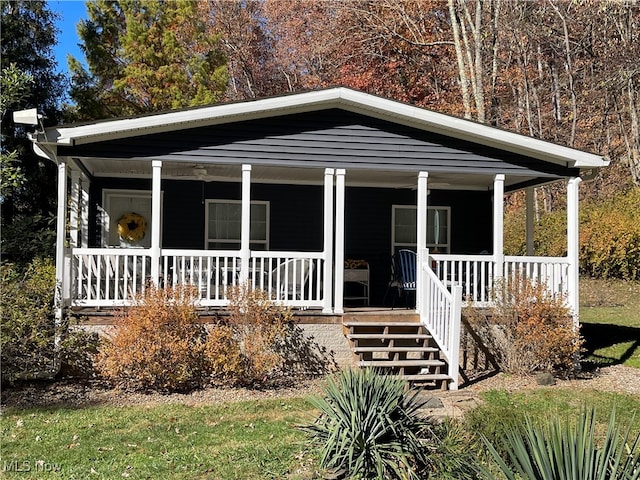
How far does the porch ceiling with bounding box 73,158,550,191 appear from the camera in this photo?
32.7 ft

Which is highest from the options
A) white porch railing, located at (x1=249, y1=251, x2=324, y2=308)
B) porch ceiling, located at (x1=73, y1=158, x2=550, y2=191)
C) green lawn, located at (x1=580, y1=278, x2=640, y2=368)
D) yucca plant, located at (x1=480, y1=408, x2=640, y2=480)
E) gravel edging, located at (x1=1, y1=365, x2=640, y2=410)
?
porch ceiling, located at (x1=73, y1=158, x2=550, y2=191)

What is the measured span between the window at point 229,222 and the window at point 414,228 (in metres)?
2.74

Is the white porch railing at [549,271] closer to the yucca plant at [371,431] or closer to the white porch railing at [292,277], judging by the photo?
the white porch railing at [292,277]

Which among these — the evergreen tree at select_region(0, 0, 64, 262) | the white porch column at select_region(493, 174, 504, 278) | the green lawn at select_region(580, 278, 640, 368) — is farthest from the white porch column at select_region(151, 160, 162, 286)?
the green lawn at select_region(580, 278, 640, 368)

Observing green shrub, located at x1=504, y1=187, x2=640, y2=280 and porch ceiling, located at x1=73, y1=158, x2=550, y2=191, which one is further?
green shrub, located at x1=504, y1=187, x2=640, y2=280

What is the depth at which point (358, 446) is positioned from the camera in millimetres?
4273

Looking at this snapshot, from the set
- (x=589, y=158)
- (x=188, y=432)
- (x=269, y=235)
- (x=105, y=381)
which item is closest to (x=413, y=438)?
(x=188, y=432)

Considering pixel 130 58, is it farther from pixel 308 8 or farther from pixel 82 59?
pixel 308 8

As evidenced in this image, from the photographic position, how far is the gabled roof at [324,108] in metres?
7.95

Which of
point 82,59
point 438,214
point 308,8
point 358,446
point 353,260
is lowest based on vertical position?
point 358,446

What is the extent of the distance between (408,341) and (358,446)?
4290mm

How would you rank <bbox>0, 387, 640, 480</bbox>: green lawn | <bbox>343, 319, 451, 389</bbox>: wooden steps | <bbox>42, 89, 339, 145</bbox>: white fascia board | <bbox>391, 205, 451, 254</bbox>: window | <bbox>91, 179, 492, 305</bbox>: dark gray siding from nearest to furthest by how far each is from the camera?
<bbox>0, 387, 640, 480</bbox>: green lawn < <bbox>343, 319, 451, 389</bbox>: wooden steps < <bbox>42, 89, 339, 145</bbox>: white fascia board < <bbox>91, 179, 492, 305</bbox>: dark gray siding < <bbox>391, 205, 451, 254</bbox>: window

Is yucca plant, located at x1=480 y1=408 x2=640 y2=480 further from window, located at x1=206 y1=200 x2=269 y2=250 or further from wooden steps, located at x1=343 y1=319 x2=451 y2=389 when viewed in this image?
window, located at x1=206 y1=200 x2=269 y2=250

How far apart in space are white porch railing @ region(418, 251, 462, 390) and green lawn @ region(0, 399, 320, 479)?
84.3 inches
